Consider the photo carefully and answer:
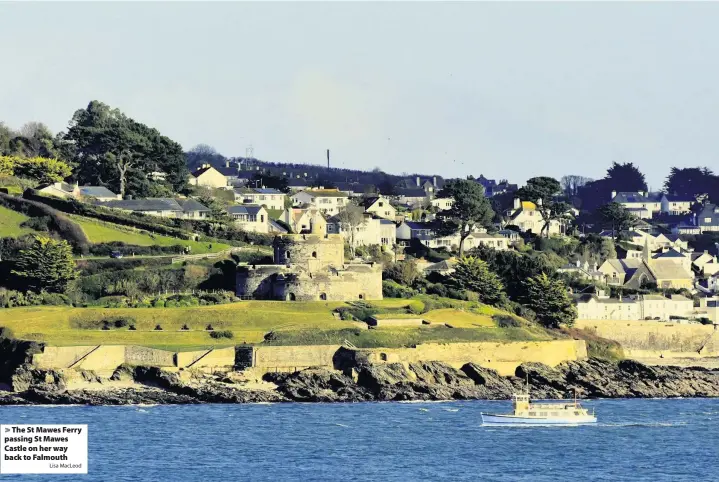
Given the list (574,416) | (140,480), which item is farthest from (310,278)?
(140,480)

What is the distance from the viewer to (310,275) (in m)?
105

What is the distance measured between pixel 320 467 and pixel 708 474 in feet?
50.4

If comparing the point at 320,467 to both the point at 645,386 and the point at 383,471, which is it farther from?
the point at 645,386

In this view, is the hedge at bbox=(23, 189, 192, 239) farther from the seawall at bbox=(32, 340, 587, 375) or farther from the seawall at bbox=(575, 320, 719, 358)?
the seawall at bbox=(575, 320, 719, 358)

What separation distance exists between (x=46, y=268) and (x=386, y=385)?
22.6 m

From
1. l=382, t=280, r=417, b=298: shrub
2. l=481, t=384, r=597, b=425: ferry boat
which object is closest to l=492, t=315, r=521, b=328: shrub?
l=382, t=280, r=417, b=298: shrub

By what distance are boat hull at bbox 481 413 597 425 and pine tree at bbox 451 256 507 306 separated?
2808cm

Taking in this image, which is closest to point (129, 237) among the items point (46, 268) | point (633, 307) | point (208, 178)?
point (46, 268)

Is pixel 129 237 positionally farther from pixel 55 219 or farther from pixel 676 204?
pixel 676 204

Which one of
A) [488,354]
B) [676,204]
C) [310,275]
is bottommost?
[488,354]

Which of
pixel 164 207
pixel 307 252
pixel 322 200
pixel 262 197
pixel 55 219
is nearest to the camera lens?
pixel 307 252

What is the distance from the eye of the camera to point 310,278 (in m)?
104

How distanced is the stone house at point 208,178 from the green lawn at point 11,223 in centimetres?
2972

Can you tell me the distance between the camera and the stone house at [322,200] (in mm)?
142875
